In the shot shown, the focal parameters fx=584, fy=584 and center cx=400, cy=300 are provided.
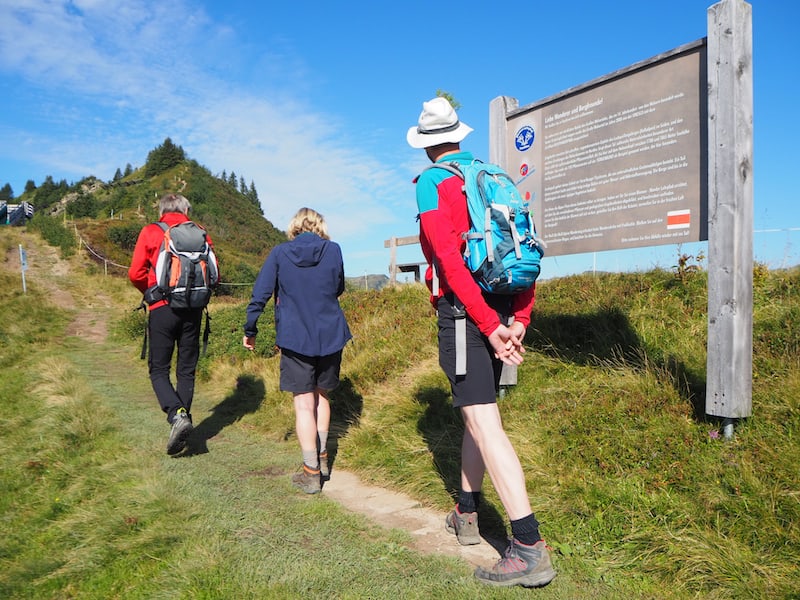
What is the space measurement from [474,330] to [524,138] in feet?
9.02

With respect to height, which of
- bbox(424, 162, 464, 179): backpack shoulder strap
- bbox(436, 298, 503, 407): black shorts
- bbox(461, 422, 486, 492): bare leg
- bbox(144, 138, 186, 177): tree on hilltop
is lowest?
bbox(461, 422, 486, 492): bare leg

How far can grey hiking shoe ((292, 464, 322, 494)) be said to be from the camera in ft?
A: 13.0

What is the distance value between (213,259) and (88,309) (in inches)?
614

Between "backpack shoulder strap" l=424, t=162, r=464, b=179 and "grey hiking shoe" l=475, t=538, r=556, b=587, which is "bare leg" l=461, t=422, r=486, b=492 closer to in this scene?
"grey hiking shoe" l=475, t=538, r=556, b=587

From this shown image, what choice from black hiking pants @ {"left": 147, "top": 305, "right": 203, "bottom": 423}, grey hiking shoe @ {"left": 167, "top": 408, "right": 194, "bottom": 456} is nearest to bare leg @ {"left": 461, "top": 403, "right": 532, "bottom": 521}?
grey hiking shoe @ {"left": 167, "top": 408, "right": 194, "bottom": 456}

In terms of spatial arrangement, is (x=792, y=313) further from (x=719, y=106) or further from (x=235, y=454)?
(x=235, y=454)

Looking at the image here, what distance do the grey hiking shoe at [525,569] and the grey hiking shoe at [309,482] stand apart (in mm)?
1717

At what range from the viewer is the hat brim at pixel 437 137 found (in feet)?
9.39

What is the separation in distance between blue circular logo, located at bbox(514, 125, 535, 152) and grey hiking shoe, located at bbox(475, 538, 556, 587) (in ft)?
10.8

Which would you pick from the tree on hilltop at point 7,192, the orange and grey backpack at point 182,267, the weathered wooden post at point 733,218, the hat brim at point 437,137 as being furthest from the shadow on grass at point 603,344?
the tree on hilltop at point 7,192

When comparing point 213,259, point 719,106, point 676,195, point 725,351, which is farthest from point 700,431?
point 213,259

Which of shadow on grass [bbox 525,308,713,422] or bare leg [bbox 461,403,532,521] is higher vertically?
shadow on grass [bbox 525,308,713,422]

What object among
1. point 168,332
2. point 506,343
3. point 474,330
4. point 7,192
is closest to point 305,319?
point 168,332

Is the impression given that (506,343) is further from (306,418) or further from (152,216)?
(152,216)
